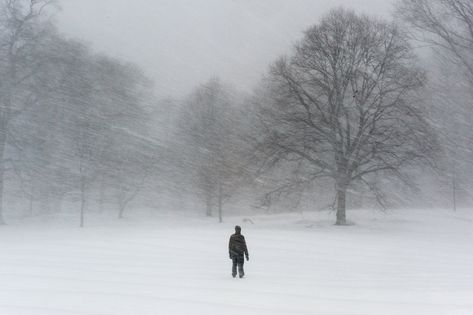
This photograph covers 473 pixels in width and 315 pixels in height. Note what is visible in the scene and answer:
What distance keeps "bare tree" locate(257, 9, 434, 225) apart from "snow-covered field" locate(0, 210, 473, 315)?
5089 millimetres

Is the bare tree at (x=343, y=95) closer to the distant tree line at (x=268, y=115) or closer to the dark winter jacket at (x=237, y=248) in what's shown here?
the distant tree line at (x=268, y=115)

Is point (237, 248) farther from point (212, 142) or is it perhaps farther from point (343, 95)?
point (212, 142)

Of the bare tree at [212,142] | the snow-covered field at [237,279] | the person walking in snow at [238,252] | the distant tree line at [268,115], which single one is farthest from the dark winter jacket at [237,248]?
the bare tree at [212,142]

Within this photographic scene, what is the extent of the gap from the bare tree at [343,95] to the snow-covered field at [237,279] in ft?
16.7

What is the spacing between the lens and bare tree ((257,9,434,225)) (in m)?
27.1

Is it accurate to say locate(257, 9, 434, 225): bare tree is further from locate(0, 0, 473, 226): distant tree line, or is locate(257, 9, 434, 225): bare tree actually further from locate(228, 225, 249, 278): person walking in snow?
locate(228, 225, 249, 278): person walking in snow

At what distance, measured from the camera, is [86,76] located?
35.2 meters

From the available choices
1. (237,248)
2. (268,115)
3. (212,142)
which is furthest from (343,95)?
(237,248)

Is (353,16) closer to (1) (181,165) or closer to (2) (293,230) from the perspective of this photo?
(2) (293,230)

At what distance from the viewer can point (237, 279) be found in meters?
12.3

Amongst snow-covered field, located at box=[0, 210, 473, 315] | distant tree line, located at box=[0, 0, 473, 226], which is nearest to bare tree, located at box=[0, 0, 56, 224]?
distant tree line, located at box=[0, 0, 473, 226]

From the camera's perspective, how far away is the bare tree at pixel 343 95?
27.1 meters

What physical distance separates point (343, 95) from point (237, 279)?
18.2 m

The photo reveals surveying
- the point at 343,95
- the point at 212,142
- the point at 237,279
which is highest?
the point at 343,95
